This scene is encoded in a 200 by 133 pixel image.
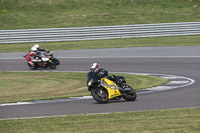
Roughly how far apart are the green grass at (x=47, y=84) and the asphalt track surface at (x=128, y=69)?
5.43 ft

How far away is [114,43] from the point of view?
110ft

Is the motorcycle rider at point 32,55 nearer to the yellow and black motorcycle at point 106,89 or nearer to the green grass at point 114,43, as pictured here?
A: the green grass at point 114,43

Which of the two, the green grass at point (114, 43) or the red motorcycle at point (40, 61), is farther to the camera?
the green grass at point (114, 43)

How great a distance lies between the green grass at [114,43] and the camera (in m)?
32.8

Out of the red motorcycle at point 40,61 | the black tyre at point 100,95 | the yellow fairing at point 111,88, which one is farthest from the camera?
the red motorcycle at point 40,61

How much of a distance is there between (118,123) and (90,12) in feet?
101

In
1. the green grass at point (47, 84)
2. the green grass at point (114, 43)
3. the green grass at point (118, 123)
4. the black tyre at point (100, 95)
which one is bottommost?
the green grass at point (114, 43)

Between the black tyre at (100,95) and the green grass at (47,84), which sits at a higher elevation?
the black tyre at (100,95)

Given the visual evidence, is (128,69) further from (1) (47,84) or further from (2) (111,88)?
(2) (111,88)

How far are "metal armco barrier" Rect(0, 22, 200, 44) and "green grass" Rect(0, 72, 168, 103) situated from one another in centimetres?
1010

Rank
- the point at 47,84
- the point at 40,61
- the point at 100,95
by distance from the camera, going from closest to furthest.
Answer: the point at 100,95 < the point at 47,84 < the point at 40,61

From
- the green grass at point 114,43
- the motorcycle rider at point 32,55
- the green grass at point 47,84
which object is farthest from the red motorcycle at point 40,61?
the green grass at point 114,43

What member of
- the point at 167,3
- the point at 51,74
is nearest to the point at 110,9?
the point at 167,3

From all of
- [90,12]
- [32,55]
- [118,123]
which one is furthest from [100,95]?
[90,12]
